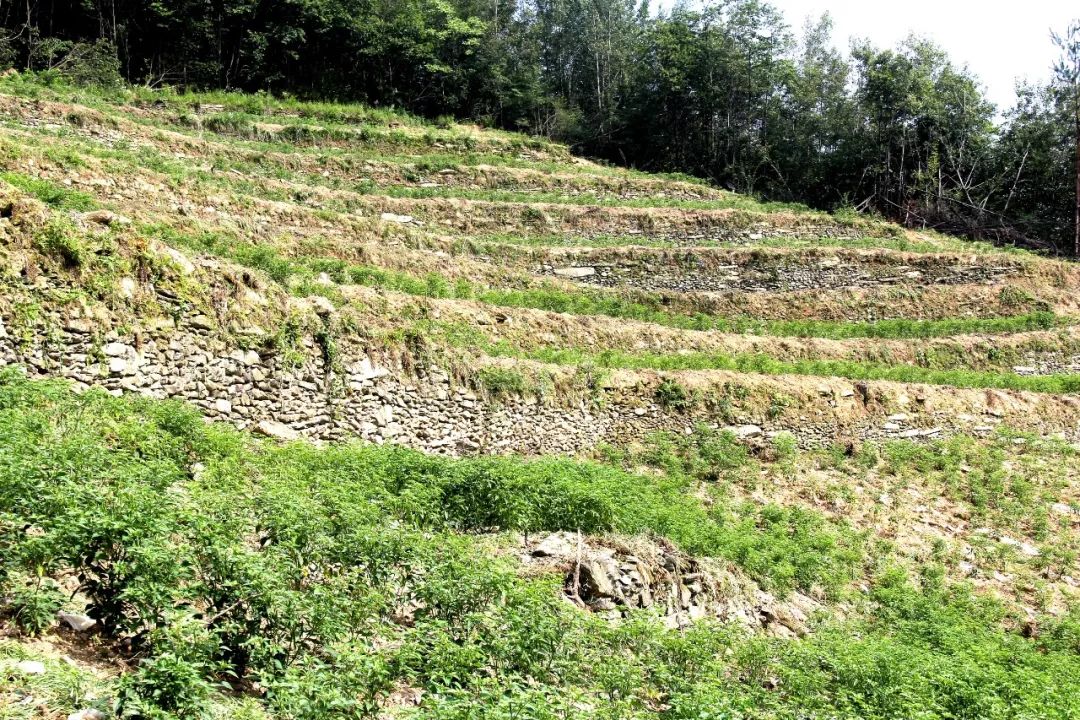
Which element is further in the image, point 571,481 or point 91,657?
point 571,481

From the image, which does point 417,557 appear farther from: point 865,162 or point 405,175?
point 865,162

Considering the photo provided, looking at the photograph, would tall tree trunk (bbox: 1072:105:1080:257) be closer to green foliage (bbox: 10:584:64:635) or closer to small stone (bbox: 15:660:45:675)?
green foliage (bbox: 10:584:64:635)

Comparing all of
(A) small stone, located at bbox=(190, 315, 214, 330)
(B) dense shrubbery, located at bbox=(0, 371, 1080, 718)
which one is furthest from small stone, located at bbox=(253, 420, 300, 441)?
(A) small stone, located at bbox=(190, 315, 214, 330)

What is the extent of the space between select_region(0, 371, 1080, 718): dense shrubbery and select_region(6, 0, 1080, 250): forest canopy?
32.1 m

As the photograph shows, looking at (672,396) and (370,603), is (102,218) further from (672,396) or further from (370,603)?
(672,396)

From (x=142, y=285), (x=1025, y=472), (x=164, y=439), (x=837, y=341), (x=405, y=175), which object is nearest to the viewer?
(x=164, y=439)

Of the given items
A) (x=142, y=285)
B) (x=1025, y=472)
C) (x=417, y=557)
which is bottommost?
(x=1025, y=472)

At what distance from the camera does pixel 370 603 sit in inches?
246

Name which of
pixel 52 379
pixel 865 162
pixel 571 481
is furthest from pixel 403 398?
pixel 865 162

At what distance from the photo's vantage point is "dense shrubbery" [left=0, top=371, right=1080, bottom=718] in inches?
205

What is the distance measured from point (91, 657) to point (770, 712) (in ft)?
17.7

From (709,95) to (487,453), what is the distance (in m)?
34.7

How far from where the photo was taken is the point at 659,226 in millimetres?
29469

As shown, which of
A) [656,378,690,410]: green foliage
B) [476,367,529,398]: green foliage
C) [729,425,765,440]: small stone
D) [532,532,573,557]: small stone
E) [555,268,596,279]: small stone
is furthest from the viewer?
[555,268,596,279]: small stone
